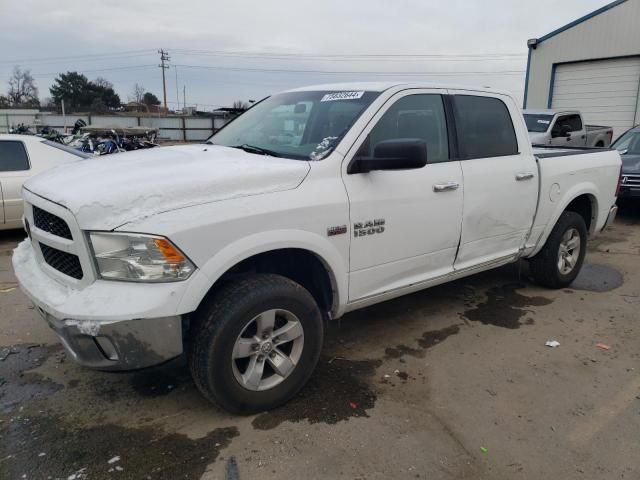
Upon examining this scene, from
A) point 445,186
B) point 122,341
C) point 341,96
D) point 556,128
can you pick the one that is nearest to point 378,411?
point 122,341

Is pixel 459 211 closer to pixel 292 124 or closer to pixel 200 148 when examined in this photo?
pixel 292 124

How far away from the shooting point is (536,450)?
8.85 feet

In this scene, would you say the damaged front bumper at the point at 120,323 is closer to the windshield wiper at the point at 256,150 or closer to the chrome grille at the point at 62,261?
the chrome grille at the point at 62,261

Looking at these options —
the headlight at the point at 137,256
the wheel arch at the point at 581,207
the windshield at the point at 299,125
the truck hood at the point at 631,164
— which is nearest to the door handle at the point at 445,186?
the windshield at the point at 299,125

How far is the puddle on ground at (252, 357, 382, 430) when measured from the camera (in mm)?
2955

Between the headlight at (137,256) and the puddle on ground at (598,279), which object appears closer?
the headlight at (137,256)

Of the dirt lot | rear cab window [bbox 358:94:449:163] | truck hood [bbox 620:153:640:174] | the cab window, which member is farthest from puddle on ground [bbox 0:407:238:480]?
the cab window

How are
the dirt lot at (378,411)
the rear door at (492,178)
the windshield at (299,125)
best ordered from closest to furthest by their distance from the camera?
1. the dirt lot at (378,411)
2. the windshield at (299,125)
3. the rear door at (492,178)

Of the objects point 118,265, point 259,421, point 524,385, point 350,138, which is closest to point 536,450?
point 524,385

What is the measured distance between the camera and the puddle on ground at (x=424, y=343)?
12.5ft

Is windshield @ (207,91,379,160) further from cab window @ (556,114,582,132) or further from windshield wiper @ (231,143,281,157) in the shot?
cab window @ (556,114,582,132)

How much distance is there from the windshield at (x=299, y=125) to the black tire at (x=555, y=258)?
8.51ft

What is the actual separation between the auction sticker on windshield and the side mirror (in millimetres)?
612

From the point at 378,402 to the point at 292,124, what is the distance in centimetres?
200
